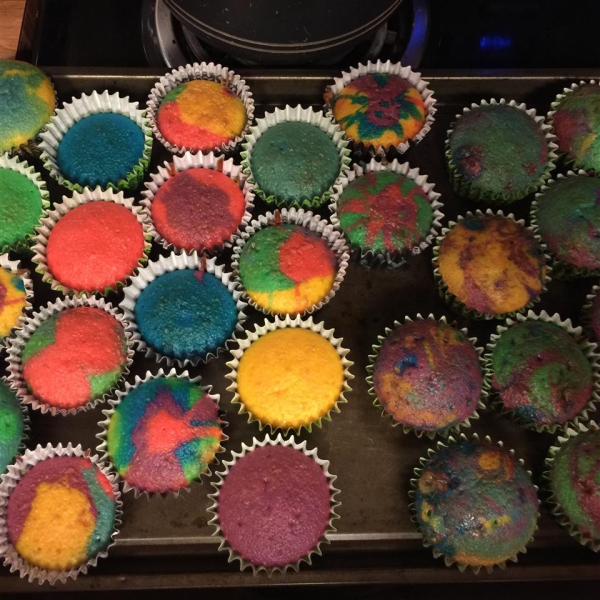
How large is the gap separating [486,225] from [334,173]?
2.34 feet

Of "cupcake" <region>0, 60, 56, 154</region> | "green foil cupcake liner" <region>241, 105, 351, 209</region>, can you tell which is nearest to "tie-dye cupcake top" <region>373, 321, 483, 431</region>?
"green foil cupcake liner" <region>241, 105, 351, 209</region>

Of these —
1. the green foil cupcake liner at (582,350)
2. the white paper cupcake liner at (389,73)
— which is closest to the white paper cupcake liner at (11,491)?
the green foil cupcake liner at (582,350)

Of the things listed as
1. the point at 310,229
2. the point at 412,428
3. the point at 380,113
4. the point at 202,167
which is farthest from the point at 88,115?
the point at 412,428

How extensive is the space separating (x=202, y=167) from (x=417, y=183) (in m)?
1.00

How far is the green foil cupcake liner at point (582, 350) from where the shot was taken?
224 cm

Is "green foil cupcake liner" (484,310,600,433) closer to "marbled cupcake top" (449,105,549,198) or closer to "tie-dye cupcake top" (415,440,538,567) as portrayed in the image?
"tie-dye cupcake top" (415,440,538,567)

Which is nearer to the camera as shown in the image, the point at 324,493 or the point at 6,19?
the point at 324,493

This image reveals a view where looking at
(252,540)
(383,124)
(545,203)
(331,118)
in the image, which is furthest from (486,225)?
(252,540)

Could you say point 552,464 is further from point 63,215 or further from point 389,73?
point 63,215

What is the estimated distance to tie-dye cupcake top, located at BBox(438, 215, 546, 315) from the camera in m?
2.30

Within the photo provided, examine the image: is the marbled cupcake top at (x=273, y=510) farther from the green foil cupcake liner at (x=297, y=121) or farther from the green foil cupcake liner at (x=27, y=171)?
the green foil cupcake liner at (x=27, y=171)

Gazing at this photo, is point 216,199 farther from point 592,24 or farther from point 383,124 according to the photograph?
point 592,24

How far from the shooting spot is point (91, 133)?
8.43 ft

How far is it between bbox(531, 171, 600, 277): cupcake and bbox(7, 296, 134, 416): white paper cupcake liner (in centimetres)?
188
